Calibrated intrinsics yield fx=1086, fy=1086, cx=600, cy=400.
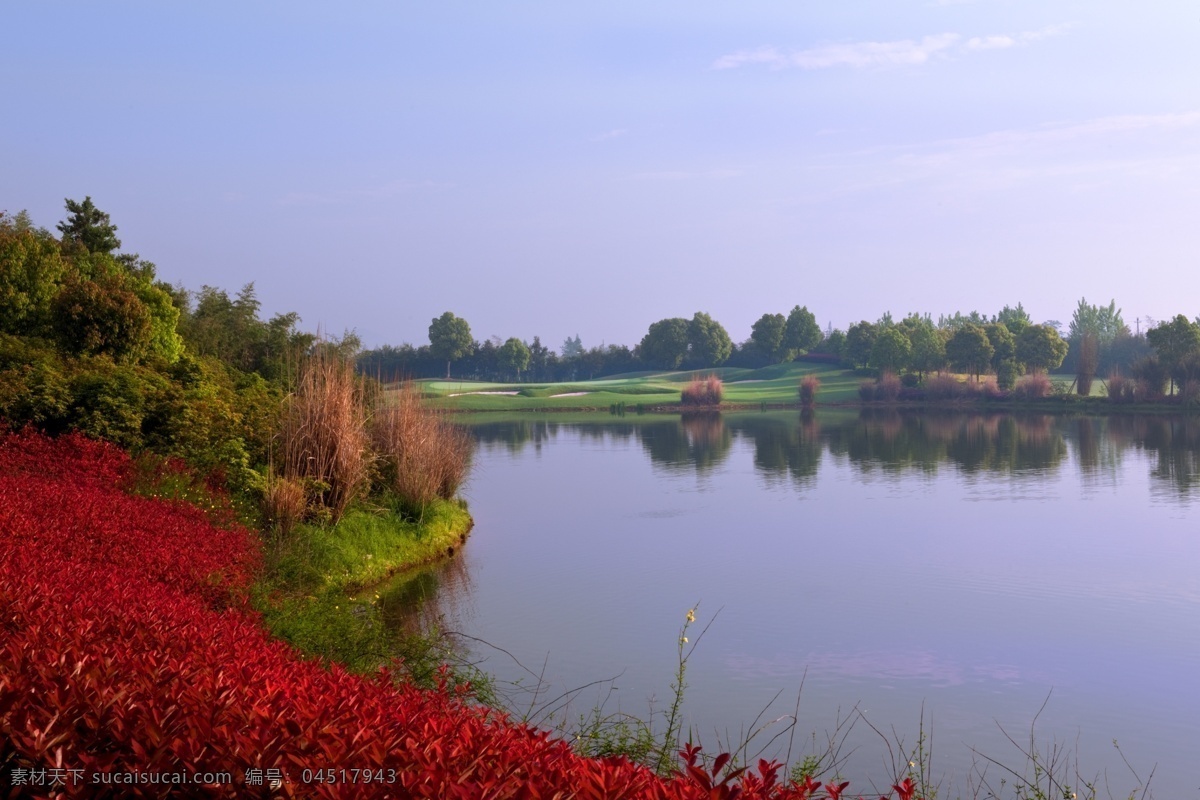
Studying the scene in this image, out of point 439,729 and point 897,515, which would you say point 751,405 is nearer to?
point 897,515

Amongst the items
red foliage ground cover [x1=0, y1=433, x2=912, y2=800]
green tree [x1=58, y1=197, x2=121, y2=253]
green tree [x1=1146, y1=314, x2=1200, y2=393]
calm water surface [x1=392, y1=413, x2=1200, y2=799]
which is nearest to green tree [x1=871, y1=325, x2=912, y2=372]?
green tree [x1=1146, y1=314, x2=1200, y2=393]

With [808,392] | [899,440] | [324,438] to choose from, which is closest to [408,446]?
[324,438]

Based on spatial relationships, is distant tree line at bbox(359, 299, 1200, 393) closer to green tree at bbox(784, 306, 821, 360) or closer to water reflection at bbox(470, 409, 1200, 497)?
green tree at bbox(784, 306, 821, 360)

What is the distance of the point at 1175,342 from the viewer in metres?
55.1

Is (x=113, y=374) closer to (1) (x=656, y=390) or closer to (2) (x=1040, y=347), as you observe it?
(2) (x=1040, y=347)

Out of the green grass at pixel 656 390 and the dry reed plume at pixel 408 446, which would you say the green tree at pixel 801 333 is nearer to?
the green grass at pixel 656 390

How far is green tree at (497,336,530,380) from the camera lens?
A: 96125 mm

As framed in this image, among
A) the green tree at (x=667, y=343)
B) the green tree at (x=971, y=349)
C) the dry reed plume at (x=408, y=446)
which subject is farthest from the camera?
the green tree at (x=667, y=343)

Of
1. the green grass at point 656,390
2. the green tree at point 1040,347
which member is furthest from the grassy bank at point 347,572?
the green tree at point 1040,347

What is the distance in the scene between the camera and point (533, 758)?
3.28 m

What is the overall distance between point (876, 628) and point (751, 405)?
56644mm

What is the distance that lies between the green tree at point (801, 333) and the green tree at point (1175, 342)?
44555mm

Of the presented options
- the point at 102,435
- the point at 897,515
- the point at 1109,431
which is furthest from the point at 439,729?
the point at 1109,431

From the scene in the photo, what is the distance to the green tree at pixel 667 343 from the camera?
10075 centimetres
